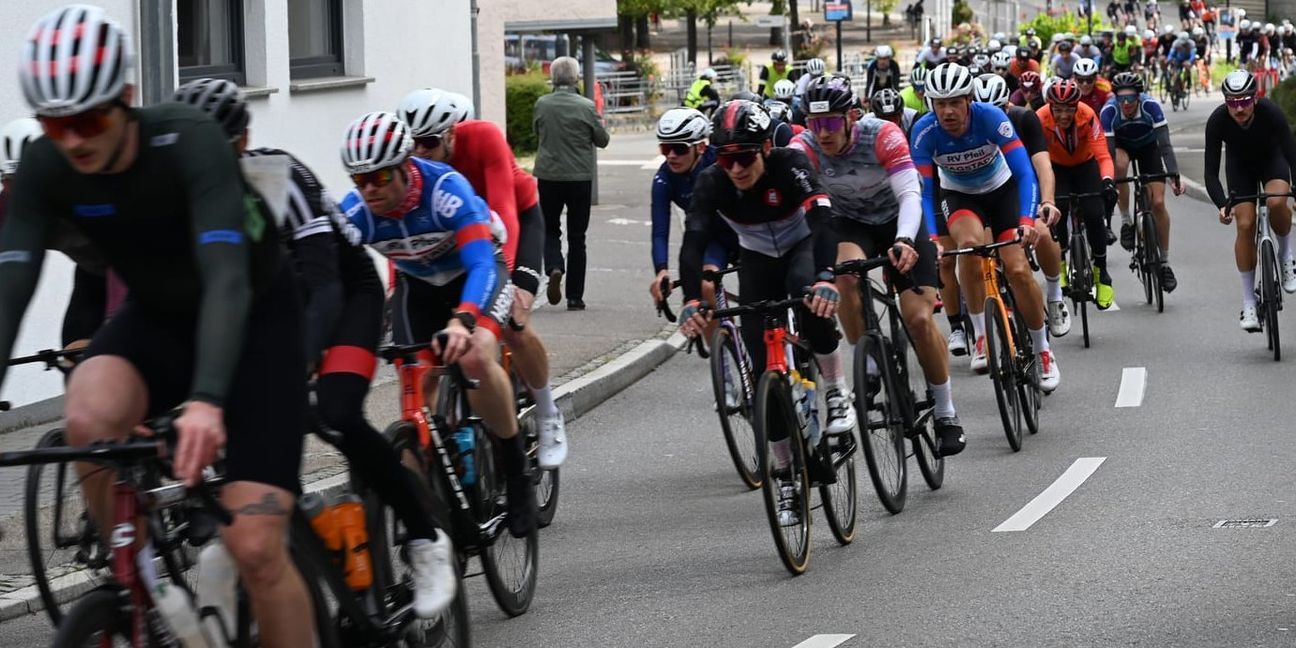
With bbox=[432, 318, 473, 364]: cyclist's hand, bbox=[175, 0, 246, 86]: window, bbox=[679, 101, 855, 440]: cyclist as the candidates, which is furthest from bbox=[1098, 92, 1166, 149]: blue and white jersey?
bbox=[432, 318, 473, 364]: cyclist's hand

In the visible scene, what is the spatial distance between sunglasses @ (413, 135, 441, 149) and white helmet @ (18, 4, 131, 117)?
4.17 meters

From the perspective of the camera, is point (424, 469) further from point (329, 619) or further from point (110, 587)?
point (110, 587)

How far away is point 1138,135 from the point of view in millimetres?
17312

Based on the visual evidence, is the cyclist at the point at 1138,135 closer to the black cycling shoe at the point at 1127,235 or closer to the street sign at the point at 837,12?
the black cycling shoe at the point at 1127,235

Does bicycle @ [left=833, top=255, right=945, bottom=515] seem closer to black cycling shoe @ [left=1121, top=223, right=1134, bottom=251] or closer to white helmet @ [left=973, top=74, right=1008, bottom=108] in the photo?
white helmet @ [left=973, top=74, right=1008, bottom=108]

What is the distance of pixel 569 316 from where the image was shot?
54.3 ft

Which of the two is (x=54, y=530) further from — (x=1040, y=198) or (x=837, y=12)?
(x=837, y=12)

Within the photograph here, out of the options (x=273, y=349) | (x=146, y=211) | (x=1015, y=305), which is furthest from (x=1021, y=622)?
(x=1015, y=305)

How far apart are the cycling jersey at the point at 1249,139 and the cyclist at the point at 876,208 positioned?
176 inches

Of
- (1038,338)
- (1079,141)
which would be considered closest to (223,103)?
→ (1038,338)

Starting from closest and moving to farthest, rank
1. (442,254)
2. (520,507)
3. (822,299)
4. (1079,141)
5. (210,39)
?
(520,507) < (442,254) < (822,299) < (210,39) < (1079,141)

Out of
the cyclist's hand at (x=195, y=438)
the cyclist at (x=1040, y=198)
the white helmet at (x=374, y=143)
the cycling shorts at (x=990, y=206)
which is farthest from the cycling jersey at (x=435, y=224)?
the cyclist at (x=1040, y=198)

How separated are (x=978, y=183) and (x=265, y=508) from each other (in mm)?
7871

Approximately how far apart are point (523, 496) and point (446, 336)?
48.4 inches
